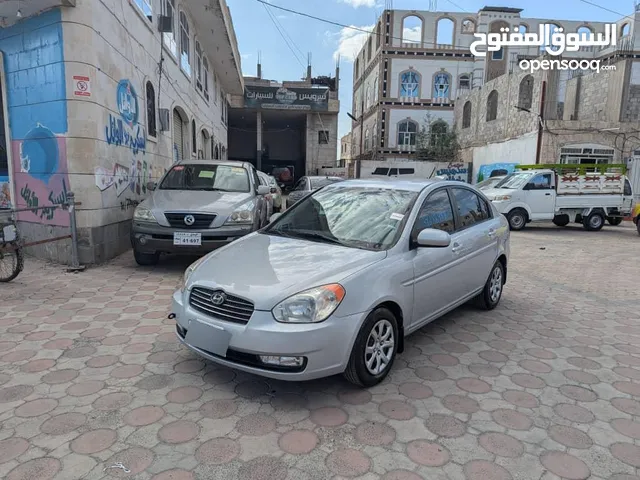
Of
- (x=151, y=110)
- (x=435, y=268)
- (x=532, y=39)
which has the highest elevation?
(x=532, y=39)

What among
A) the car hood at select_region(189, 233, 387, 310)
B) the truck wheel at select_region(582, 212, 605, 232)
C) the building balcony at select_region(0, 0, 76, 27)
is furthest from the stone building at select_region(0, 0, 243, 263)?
the truck wheel at select_region(582, 212, 605, 232)

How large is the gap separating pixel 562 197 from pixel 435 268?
11.6 m

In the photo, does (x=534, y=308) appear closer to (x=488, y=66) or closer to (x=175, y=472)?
(x=175, y=472)

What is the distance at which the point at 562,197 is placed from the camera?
13109 millimetres

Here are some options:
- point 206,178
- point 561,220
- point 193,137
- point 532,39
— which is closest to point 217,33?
point 193,137

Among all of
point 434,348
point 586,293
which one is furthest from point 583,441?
point 586,293

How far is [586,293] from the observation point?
5.96 metres

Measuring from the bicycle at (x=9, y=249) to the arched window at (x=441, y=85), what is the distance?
34310 millimetres

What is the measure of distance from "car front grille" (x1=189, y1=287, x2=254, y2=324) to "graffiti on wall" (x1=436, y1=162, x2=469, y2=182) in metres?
24.5

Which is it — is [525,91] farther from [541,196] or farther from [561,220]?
[541,196]

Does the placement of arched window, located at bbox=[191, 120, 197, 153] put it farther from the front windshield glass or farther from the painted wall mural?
the front windshield glass

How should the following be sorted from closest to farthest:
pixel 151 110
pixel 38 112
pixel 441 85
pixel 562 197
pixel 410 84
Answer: pixel 38 112
pixel 151 110
pixel 562 197
pixel 441 85
pixel 410 84

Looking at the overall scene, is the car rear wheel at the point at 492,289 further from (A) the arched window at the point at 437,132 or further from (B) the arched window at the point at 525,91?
(A) the arched window at the point at 437,132

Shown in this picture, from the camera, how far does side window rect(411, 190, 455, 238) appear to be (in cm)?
363
